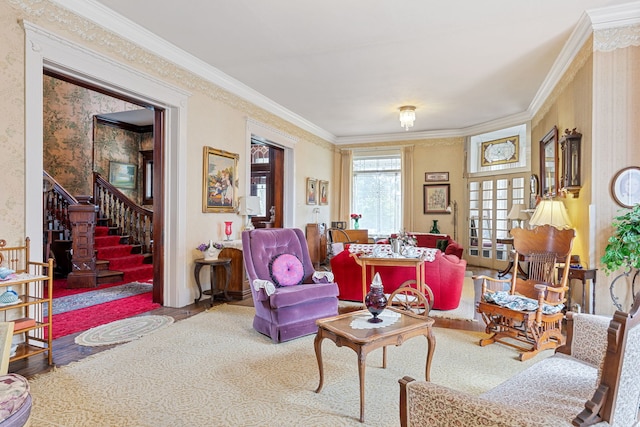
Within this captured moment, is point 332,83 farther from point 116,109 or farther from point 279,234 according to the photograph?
point 116,109

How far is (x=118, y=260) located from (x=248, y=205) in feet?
8.84

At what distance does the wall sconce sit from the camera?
4.19 m

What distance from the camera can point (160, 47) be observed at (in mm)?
4352

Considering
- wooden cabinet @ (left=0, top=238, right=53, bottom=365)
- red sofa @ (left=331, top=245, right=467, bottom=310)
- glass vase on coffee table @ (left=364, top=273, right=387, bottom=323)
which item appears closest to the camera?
glass vase on coffee table @ (left=364, top=273, right=387, bottom=323)

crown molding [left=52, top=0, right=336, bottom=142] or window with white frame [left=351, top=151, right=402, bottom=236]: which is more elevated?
crown molding [left=52, top=0, right=336, bottom=142]

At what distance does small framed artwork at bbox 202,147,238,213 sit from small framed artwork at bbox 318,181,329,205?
3.57 m

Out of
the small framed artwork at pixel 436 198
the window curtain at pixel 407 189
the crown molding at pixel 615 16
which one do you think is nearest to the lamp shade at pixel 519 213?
the small framed artwork at pixel 436 198

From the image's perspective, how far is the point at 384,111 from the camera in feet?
24.1

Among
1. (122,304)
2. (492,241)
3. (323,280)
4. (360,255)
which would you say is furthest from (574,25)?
(122,304)

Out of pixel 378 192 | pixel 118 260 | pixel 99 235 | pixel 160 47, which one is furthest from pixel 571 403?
pixel 378 192

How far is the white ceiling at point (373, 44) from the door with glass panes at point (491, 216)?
1.95 m

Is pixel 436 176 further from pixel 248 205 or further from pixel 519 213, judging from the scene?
pixel 248 205

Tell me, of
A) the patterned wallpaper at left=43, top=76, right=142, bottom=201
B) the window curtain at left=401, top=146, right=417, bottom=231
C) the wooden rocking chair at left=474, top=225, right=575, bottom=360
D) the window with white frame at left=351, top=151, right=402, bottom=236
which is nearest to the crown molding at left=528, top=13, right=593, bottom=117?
the wooden rocking chair at left=474, top=225, right=575, bottom=360

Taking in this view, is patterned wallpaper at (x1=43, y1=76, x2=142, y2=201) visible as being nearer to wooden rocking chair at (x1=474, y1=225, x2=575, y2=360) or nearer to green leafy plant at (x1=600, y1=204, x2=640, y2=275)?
wooden rocking chair at (x1=474, y1=225, x2=575, y2=360)
